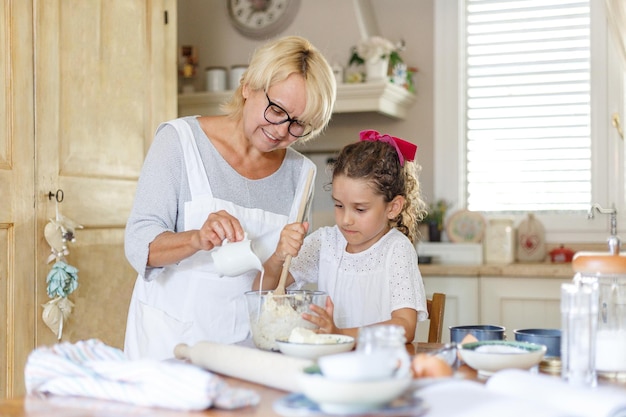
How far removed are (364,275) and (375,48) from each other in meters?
2.01

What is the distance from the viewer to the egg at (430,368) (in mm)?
1246

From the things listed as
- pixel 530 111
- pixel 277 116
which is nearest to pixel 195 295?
pixel 277 116

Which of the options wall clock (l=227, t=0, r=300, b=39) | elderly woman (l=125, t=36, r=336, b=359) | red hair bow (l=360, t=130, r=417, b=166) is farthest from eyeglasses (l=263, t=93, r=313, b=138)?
wall clock (l=227, t=0, r=300, b=39)

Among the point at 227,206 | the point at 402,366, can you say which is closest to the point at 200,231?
the point at 227,206

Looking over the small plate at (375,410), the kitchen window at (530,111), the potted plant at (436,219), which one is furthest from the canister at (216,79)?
the small plate at (375,410)

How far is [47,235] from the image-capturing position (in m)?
2.79

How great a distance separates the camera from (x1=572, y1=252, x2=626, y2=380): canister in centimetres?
138

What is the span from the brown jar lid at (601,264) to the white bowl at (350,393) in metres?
0.50

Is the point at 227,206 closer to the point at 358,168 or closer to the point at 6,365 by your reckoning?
the point at 358,168

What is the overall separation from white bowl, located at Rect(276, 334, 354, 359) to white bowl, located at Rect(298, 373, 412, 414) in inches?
13.0

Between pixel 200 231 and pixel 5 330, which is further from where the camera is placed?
pixel 5 330

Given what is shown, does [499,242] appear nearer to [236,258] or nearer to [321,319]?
[236,258]

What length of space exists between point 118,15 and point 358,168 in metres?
1.57

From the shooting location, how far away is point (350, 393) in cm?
101
